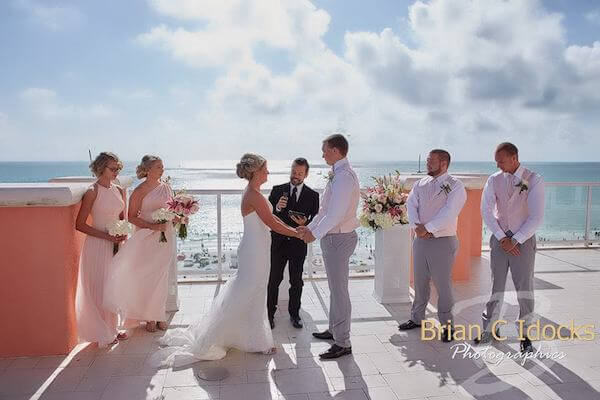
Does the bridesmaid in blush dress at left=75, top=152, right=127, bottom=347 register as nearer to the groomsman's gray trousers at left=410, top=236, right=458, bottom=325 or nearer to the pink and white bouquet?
the pink and white bouquet

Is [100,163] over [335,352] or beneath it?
over

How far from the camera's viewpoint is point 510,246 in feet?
14.2

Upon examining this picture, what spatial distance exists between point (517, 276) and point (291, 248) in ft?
7.45

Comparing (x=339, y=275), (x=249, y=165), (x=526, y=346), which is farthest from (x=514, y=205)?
(x=249, y=165)

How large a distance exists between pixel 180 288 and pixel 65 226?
8.59 feet

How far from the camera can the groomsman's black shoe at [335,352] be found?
4.25 metres

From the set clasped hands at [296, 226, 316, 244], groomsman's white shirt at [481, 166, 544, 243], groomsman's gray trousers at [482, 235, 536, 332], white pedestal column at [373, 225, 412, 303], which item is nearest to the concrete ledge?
clasped hands at [296, 226, 316, 244]

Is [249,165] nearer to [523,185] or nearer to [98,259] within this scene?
[98,259]

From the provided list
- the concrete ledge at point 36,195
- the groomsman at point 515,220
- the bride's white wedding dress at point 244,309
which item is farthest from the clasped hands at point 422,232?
the concrete ledge at point 36,195

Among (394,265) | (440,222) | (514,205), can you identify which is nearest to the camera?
(514,205)

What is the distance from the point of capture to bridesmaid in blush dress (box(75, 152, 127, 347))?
177 inches

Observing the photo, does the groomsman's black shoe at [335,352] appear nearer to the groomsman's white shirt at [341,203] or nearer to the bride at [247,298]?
the bride at [247,298]

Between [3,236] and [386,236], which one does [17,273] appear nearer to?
[3,236]

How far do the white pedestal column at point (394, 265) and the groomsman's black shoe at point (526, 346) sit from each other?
1.73m
